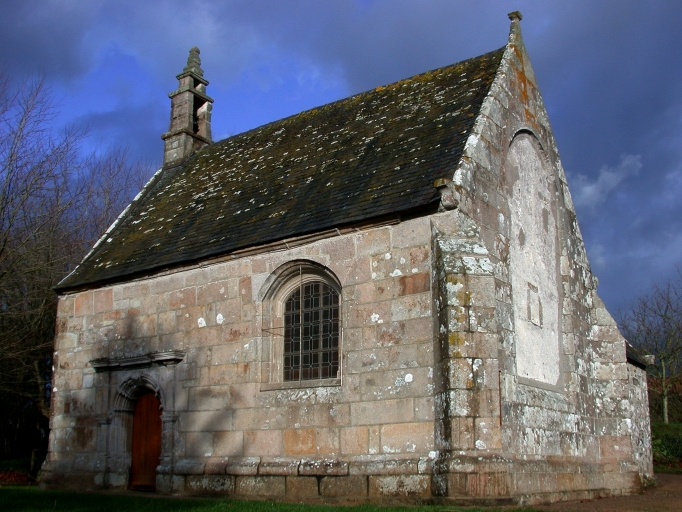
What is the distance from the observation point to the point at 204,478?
12.3 meters

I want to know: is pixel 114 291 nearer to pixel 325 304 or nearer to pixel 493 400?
pixel 325 304

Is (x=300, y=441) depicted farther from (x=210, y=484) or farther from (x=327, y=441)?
(x=210, y=484)

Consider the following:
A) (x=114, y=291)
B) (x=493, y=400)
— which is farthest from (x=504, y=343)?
(x=114, y=291)

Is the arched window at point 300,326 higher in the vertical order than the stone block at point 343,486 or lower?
higher

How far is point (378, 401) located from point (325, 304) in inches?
83.3

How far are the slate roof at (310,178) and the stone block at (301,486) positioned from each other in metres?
3.87

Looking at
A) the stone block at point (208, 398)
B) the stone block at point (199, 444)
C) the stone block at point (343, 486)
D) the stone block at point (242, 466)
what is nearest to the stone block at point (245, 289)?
the stone block at point (208, 398)

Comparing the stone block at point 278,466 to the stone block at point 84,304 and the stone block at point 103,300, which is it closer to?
the stone block at point 103,300

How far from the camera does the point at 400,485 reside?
33.0 ft

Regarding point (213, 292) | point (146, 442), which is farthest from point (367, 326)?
point (146, 442)

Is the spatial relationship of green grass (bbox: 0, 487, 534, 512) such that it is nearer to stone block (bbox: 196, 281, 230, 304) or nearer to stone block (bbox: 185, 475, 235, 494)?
stone block (bbox: 185, 475, 235, 494)

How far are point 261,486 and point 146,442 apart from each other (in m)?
3.46

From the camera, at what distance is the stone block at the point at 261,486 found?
37.0 feet

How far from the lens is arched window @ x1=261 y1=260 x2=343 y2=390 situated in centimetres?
1191
